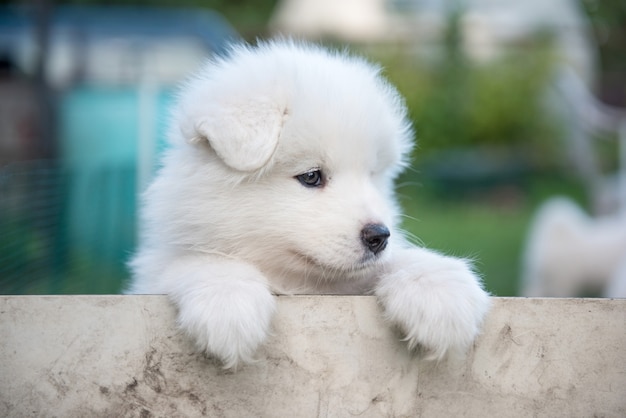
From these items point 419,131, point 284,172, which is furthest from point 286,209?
point 419,131

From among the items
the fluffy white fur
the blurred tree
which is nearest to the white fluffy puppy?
the fluffy white fur

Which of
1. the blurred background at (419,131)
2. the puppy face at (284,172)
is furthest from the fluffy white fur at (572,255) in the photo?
the puppy face at (284,172)

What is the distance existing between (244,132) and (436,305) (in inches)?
→ 33.8

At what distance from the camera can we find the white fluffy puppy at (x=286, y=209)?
2916 mm

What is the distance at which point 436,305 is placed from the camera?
2.89 meters

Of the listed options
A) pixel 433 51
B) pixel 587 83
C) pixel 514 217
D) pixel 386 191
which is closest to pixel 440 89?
pixel 433 51

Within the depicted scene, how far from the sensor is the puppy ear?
10.2 ft

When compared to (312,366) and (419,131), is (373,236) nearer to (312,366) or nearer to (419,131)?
(312,366)

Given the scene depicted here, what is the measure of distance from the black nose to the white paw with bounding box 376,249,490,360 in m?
0.12

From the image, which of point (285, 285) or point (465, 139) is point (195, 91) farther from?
point (465, 139)

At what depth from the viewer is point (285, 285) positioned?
11.2 ft

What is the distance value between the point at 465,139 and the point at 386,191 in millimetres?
14096

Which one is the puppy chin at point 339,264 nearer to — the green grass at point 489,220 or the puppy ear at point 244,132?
the puppy ear at point 244,132

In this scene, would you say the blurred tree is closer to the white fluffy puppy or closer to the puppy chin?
the white fluffy puppy
